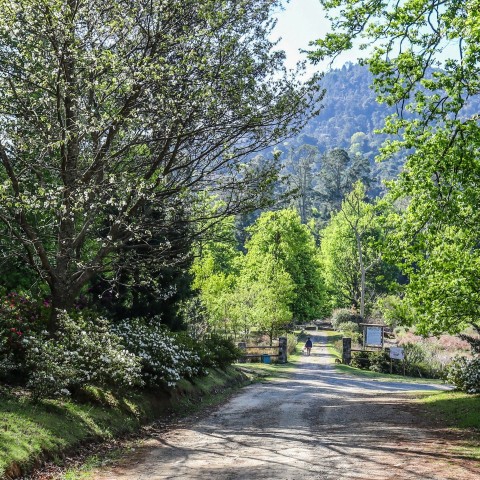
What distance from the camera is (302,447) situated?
10.7m

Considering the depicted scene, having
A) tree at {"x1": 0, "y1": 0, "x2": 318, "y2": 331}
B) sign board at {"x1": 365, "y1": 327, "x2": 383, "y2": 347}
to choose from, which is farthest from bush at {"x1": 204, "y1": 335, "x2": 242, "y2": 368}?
sign board at {"x1": 365, "y1": 327, "x2": 383, "y2": 347}

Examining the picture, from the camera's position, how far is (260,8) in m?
14.2

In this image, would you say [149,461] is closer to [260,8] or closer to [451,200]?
[451,200]

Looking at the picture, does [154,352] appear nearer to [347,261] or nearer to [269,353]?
[269,353]

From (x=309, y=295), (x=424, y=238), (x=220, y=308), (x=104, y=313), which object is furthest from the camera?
(x=309, y=295)

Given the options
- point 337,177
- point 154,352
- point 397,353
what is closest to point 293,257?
point 397,353

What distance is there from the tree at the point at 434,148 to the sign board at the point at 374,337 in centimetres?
2370

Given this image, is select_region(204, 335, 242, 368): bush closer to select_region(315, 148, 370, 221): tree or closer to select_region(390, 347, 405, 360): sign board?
select_region(390, 347, 405, 360): sign board

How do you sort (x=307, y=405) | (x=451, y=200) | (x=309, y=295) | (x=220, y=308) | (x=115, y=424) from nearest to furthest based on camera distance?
1. (x=115, y=424)
2. (x=451, y=200)
3. (x=307, y=405)
4. (x=220, y=308)
5. (x=309, y=295)

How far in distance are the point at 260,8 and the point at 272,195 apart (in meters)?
4.44

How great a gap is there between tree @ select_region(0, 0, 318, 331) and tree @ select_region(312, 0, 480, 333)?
89.2 inches

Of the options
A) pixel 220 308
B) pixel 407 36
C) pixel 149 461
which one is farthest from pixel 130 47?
pixel 220 308

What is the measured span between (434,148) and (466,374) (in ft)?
29.0

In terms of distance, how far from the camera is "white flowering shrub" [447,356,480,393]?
18469mm
